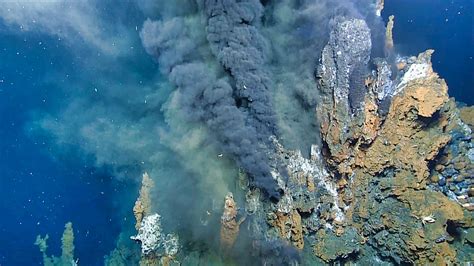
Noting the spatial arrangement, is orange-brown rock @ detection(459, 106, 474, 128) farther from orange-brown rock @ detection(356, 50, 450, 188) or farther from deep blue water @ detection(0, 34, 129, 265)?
deep blue water @ detection(0, 34, 129, 265)

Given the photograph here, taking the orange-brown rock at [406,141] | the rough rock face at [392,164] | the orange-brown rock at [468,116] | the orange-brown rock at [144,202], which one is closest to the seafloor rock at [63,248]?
the orange-brown rock at [144,202]

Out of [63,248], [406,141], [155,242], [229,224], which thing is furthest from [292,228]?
[63,248]

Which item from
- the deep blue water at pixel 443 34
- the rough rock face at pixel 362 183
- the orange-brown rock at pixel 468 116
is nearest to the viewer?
the rough rock face at pixel 362 183

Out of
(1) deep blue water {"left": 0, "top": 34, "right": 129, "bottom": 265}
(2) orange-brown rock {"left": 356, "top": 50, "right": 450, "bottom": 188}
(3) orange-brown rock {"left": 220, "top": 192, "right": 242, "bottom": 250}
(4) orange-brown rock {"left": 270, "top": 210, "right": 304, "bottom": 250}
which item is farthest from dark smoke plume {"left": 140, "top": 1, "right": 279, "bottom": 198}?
(1) deep blue water {"left": 0, "top": 34, "right": 129, "bottom": 265}

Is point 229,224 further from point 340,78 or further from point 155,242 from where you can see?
point 340,78

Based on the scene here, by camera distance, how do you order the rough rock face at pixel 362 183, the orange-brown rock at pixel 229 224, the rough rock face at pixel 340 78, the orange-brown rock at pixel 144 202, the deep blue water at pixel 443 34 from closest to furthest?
the rough rock face at pixel 340 78 < the rough rock face at pixel 362 183 < the orange-brown rock at pixel 229 224 < the orange-brown rock at pixel 144 202 < the deep blue water at pixel 443 34

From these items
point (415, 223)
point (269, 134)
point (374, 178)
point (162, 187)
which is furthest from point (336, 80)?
point (162, 187)

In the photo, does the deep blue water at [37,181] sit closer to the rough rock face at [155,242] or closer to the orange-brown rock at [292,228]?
the rough rock face at [155,242]
